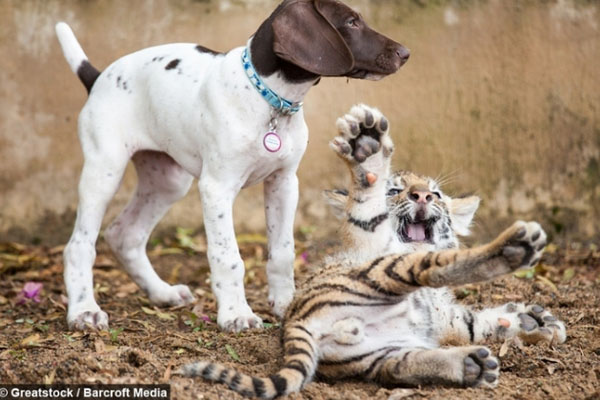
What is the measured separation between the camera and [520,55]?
732 cm

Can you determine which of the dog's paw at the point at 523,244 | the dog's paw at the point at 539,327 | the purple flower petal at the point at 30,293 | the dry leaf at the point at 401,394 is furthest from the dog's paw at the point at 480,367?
the purple flower petal at the point at 30,293

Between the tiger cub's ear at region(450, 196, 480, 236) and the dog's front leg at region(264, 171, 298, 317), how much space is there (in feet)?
2.88

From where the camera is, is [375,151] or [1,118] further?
[1,118]

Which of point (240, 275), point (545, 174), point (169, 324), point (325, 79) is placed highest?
point (325, 79)

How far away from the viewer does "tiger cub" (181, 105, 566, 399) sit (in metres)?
3.32

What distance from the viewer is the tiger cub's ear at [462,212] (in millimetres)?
4762

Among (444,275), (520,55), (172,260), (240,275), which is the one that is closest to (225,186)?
(240,275)

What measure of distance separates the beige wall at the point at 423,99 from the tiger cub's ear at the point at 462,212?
2474 mm

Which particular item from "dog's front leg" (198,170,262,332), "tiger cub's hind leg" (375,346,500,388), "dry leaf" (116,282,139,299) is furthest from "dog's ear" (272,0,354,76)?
"dry leaf" (116,282,139,299)

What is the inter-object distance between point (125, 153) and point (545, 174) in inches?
151

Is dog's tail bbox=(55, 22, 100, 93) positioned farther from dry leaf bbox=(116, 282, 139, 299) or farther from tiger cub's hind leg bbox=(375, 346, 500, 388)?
tiger cub's hind leg bbox=(375, 346, 500, 388)

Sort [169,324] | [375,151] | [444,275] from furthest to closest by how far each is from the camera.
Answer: [169,324]
[375,151]
[444,275]

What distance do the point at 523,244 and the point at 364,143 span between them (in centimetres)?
115

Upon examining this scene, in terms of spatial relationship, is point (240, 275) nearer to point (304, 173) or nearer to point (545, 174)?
point (304, 173)
